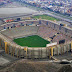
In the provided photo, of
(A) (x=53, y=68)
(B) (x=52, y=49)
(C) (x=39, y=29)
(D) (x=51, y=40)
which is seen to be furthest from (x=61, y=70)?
(C) (x=39, y=29)

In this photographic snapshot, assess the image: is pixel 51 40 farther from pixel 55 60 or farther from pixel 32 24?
pixel 55 60

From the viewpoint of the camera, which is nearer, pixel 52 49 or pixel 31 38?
pixel 52 49

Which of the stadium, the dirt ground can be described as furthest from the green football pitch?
the dirt ground

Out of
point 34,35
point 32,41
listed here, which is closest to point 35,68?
point 32,41

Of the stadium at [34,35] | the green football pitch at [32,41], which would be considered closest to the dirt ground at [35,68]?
the stadium at [34,35]

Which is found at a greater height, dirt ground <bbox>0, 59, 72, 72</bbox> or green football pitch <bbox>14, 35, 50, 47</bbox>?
dirt ground <bbox>0, 59, 72, 72</bbox>

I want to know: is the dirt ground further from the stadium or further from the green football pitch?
the green football pitch

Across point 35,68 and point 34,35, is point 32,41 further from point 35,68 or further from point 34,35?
point 35,68

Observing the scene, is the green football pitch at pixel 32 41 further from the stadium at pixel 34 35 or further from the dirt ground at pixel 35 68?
the dirt ground at pixel 35 68
